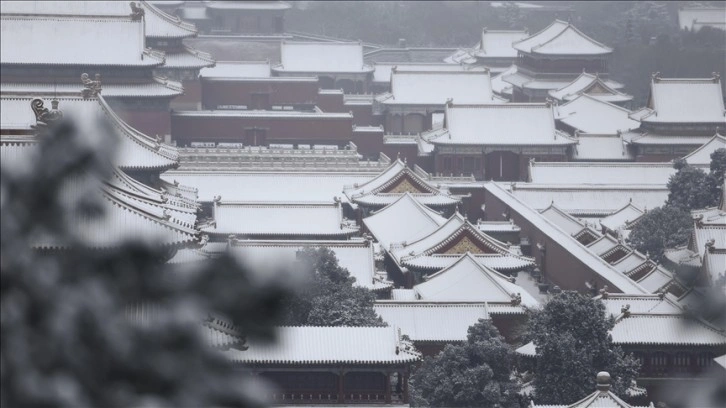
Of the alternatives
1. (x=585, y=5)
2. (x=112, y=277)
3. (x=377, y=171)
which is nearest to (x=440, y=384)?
(x=112, y=277)

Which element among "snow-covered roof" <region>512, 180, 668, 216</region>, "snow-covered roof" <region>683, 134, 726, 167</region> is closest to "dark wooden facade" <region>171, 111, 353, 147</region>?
"snow-covered roof" <region>512, 180, 668, 216</region>

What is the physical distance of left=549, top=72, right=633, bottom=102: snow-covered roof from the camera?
165 ft

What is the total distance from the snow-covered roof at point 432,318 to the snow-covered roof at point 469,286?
1.84 ft

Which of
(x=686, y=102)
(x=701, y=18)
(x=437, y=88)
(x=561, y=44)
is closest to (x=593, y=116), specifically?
(x=686, y=102)

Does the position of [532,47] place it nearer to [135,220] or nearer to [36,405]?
[135,220]

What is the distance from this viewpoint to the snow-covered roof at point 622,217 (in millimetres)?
34031

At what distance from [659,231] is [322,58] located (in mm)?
26763

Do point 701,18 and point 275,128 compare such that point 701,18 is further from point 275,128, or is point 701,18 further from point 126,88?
point 126,88

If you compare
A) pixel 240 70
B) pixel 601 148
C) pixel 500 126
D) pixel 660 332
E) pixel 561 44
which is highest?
pixel 561 44

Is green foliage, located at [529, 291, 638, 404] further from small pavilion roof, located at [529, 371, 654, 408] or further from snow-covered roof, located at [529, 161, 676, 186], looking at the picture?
snow-covered roof, located at [529, 161, 676, 186]

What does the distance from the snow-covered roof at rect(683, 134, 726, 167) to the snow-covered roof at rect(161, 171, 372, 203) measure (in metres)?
8.81

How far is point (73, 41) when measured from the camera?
127 ft

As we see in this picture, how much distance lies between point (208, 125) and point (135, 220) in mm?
28542

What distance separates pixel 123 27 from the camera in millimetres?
39375
